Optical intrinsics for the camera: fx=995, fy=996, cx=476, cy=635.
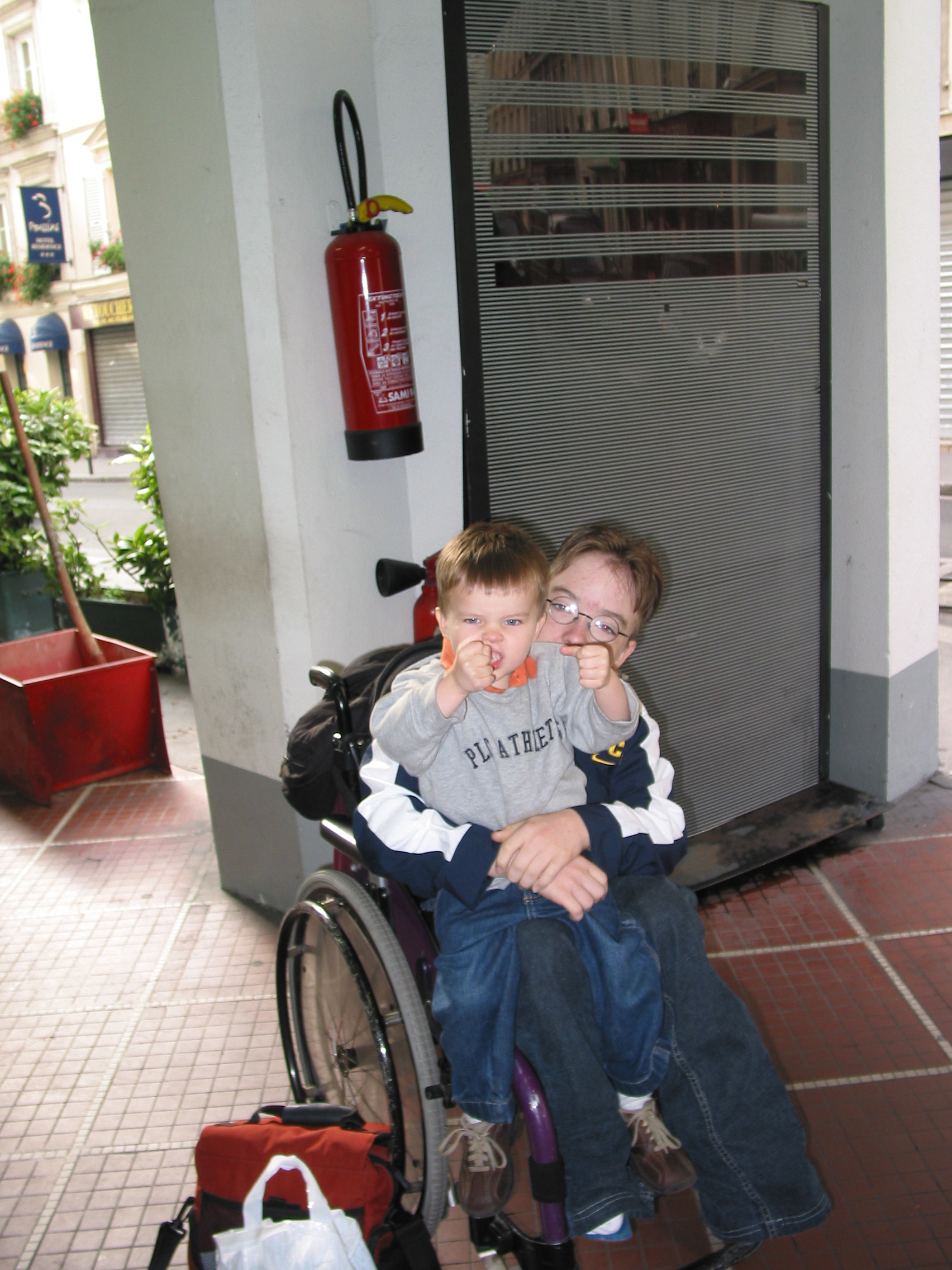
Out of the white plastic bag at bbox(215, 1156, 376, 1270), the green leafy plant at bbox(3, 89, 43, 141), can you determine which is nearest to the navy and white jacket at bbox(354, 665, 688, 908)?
the white plastic bag at bbox(215, 1156, 376, 1270)

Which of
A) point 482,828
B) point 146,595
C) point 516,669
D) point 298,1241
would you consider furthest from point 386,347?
point 146,595

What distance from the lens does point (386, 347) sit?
240 cm

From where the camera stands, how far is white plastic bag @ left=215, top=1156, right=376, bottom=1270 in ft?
4.53

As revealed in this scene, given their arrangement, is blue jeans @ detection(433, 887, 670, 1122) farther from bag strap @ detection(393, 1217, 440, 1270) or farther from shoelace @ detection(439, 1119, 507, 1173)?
bag strap @ detection(393, 1217, 440, 1270)

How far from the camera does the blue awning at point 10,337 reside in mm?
20266

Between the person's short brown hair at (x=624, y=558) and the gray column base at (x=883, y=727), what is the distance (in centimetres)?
193

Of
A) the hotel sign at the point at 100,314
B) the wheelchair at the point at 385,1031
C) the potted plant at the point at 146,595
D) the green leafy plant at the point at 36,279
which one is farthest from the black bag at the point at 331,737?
the green leafy plant at the point at 36,279

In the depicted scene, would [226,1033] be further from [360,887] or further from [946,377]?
[946,377]

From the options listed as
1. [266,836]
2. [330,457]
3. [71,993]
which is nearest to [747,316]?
[330,457]

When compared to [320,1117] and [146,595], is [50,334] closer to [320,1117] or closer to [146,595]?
[146,595]

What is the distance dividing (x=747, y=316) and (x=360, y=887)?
214 centimetres

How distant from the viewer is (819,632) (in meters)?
3.37

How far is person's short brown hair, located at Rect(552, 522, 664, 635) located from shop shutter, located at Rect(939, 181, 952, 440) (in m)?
6.73

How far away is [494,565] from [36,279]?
2104cm
